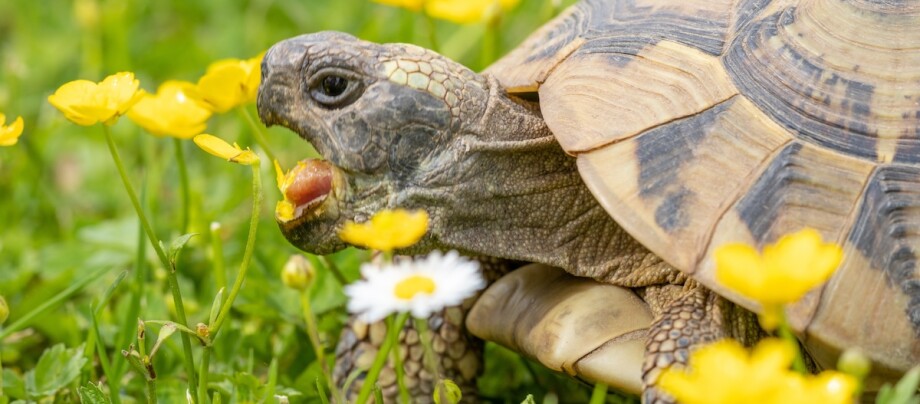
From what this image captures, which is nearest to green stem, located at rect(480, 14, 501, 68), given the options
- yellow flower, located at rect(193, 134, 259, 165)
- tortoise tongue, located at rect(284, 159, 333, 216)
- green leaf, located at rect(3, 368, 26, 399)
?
tortoise tongue, located at rect(284, 159, 333, 216)

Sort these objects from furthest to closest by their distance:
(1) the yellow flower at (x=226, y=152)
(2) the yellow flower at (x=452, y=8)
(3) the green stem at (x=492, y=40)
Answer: (3) the green stem at (x=492, y=40)
(2) the yellow flower at (x=452, y=8)
(1) the yellow flower at (x=226, y=152)

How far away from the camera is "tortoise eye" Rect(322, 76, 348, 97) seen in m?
2.58

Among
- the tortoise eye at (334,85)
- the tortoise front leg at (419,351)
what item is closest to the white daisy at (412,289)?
the tortoise eye at (334,85)

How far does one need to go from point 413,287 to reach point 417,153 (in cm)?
70

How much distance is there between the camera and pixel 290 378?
2938 mm

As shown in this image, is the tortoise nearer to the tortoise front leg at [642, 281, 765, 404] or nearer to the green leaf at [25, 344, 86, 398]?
the tortoise front leg at [642, 281, 765, 404]

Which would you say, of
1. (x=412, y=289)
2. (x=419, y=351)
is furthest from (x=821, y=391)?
(x=419, y=351)

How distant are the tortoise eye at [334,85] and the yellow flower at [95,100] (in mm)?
464

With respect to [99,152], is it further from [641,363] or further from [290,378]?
[641,363]

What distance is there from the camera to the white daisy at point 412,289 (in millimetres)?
1893

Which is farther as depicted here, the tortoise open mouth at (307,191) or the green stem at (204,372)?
the tortoise open mouth at (307,191)

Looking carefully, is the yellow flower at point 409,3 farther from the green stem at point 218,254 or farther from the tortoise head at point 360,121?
the green stem at point 218,254

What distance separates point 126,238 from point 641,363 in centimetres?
205

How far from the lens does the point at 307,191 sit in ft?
8.56
